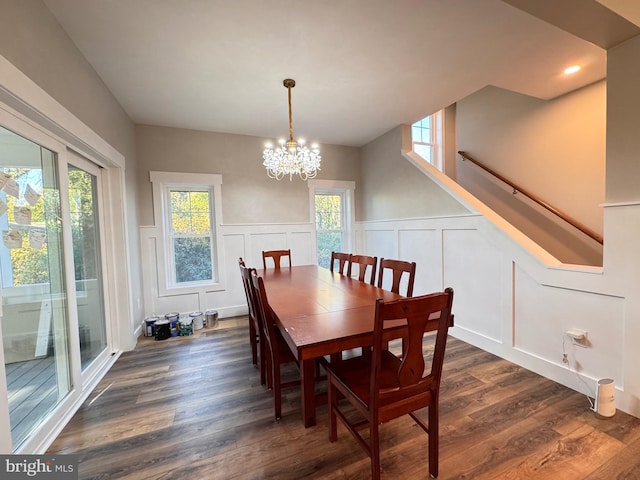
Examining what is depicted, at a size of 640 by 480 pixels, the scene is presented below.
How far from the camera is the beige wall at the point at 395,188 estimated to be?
3.24 m

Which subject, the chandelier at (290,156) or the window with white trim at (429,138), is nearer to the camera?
the chandelier at (290,156)

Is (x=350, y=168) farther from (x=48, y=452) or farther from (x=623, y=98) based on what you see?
(x=48, y=452)

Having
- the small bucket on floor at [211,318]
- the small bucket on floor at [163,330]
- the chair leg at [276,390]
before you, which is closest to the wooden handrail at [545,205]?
the chair leg at [276,390]

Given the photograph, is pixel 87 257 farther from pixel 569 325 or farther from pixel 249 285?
pixel 569 325

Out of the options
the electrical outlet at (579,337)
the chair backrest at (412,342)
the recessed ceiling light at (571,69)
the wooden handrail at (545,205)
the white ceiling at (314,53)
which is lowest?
the electrical outlet at (579,337)

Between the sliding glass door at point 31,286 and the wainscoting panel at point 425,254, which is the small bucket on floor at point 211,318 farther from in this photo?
A: the wainscoting panel at point 425,254

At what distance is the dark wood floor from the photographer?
1.40m

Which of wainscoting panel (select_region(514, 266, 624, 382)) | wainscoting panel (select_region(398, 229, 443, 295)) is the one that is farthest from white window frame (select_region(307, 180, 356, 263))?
wainscoting panel (select_region(514, 266, 624, 382))

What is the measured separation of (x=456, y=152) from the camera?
4410 millimetres

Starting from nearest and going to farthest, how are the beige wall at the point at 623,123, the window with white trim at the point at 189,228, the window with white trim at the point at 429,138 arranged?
the beige wall at the point at 623,123 → the window with white trim at the point at 189,228 → the window with white trim at the point at 429,138

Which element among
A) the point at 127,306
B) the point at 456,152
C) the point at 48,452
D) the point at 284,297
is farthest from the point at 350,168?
the point at 48,452

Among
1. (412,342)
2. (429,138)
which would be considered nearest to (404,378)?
(412,342)

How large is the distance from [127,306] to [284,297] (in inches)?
76.6

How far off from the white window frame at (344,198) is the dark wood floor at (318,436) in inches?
106
